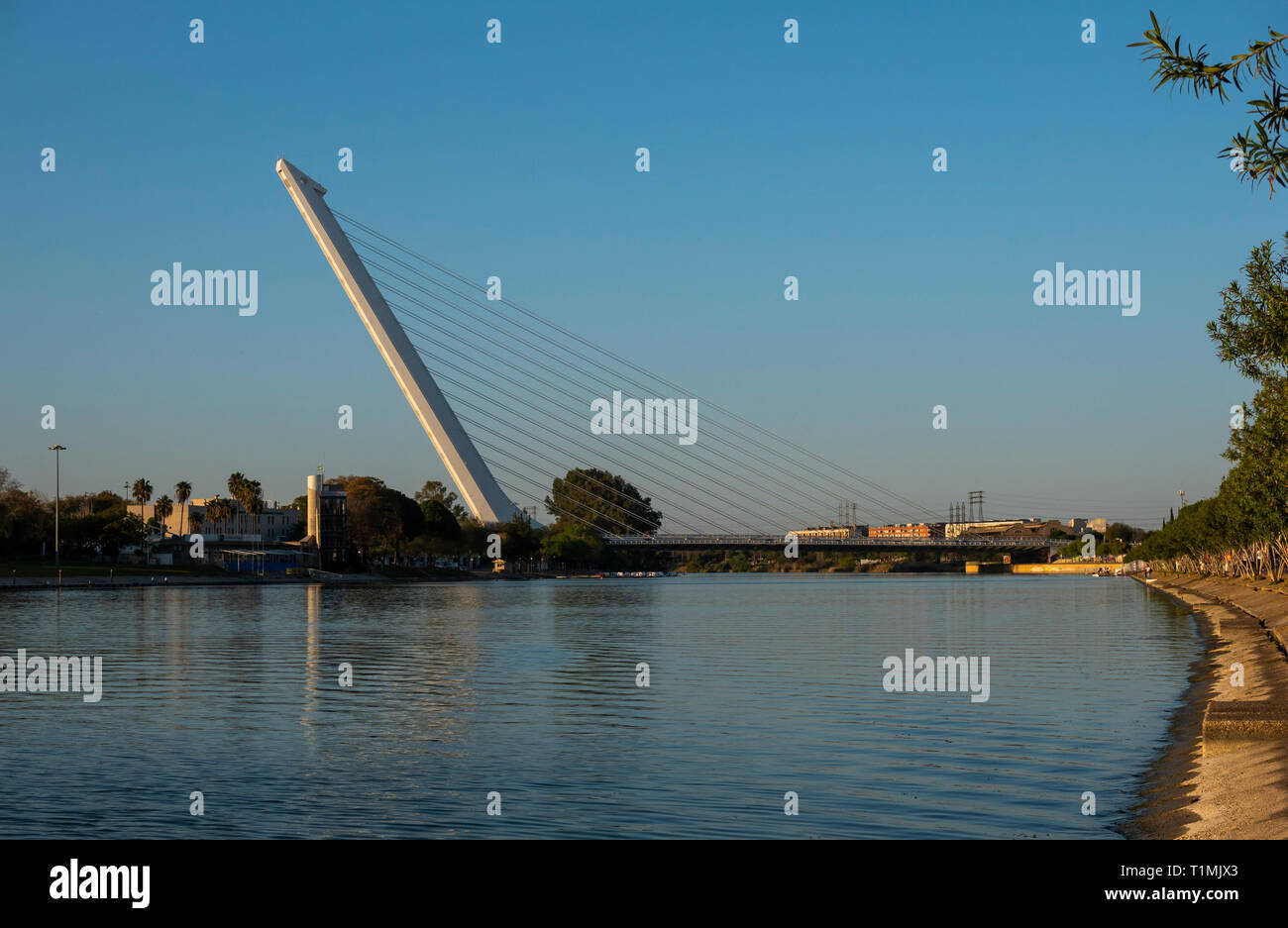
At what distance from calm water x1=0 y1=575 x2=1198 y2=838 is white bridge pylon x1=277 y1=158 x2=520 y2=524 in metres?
60.8

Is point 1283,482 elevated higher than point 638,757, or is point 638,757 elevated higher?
point 1283,482

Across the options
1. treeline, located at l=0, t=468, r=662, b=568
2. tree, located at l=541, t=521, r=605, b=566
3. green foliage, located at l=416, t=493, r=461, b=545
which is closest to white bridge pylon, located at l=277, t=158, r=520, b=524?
treeline, located at l=0, t=468, r=662, b=568

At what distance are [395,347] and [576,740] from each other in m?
86.8

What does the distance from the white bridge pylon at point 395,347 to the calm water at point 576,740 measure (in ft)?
200

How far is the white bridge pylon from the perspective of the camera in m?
103

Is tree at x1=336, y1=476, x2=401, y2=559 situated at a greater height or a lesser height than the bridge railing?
greater

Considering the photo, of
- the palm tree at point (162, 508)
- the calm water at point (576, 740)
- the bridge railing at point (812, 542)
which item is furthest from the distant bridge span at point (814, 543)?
the calm water at point (576, 740)

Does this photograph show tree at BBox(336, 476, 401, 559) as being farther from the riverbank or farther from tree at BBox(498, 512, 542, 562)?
the riverbank

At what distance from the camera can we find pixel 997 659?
117ft

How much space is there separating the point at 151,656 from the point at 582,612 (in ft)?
119

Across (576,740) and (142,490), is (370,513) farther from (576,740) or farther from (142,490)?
(576,740)

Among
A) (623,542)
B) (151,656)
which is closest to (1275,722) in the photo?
(151,656)

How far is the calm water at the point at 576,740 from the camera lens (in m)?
13.8
